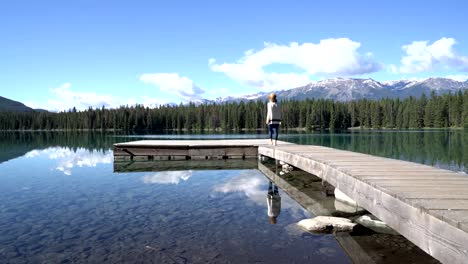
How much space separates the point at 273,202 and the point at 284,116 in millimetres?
132772

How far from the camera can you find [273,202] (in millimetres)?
10945

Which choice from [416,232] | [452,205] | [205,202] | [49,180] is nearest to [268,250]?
[416,232]

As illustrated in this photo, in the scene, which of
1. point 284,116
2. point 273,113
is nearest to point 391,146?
point 273,113

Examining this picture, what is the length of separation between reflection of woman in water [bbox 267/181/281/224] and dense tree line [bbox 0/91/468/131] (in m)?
118

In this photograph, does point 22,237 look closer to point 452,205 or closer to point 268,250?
point 268,250

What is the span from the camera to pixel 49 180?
15.9m

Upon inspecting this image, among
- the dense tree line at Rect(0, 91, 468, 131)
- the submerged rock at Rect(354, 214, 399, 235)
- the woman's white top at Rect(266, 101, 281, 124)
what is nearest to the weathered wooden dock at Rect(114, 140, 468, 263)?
the submerged rock at Rect(354, 214, 399, 235)

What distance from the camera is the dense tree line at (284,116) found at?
12489cm

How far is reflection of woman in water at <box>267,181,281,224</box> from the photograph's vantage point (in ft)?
30.4

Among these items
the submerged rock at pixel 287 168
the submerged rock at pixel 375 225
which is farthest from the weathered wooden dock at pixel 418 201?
the submerged rock at pixel 287 168

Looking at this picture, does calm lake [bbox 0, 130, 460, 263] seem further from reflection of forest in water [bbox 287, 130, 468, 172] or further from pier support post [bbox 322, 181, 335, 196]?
reflection of forest in water [bbox 287, 130, 468, 172]

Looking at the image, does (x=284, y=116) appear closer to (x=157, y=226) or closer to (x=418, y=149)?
(x=418, y=149)

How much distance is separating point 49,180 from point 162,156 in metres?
8.26

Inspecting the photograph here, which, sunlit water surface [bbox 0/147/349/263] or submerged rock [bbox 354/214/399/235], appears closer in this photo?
sunlit water surface [bbox 0/147/349/263]
